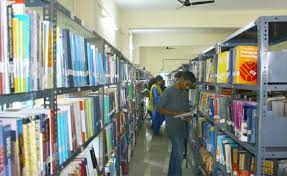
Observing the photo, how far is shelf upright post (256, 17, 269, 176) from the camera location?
2.25 meters

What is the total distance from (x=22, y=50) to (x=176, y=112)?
3528mm

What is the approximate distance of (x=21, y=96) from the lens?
49.8 inches

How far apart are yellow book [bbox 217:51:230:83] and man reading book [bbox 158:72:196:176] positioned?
103 cm

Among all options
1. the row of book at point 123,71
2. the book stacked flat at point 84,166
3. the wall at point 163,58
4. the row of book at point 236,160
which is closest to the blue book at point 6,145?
the book stacked flat at point 84,166

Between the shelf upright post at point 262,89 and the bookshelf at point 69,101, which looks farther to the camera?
the shelf upright post at point 262,89

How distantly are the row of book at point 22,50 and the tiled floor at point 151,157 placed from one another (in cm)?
423

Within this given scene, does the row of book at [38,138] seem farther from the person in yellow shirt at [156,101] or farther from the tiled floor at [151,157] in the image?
the person in yellow shirt at [156,101]

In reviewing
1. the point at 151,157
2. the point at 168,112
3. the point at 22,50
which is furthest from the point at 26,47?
the point at 151,157

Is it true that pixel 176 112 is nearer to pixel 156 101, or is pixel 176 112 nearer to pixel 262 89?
pixel 262 89

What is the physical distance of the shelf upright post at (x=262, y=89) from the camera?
7.39 ft

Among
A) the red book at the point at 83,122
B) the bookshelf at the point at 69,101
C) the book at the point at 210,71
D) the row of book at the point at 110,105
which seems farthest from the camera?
the book at the point at 210,71

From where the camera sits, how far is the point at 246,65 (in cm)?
261

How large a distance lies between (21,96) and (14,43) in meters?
0.20

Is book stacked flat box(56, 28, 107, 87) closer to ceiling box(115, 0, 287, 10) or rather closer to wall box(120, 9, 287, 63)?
ceiling box(115, 0, 287, 10)
